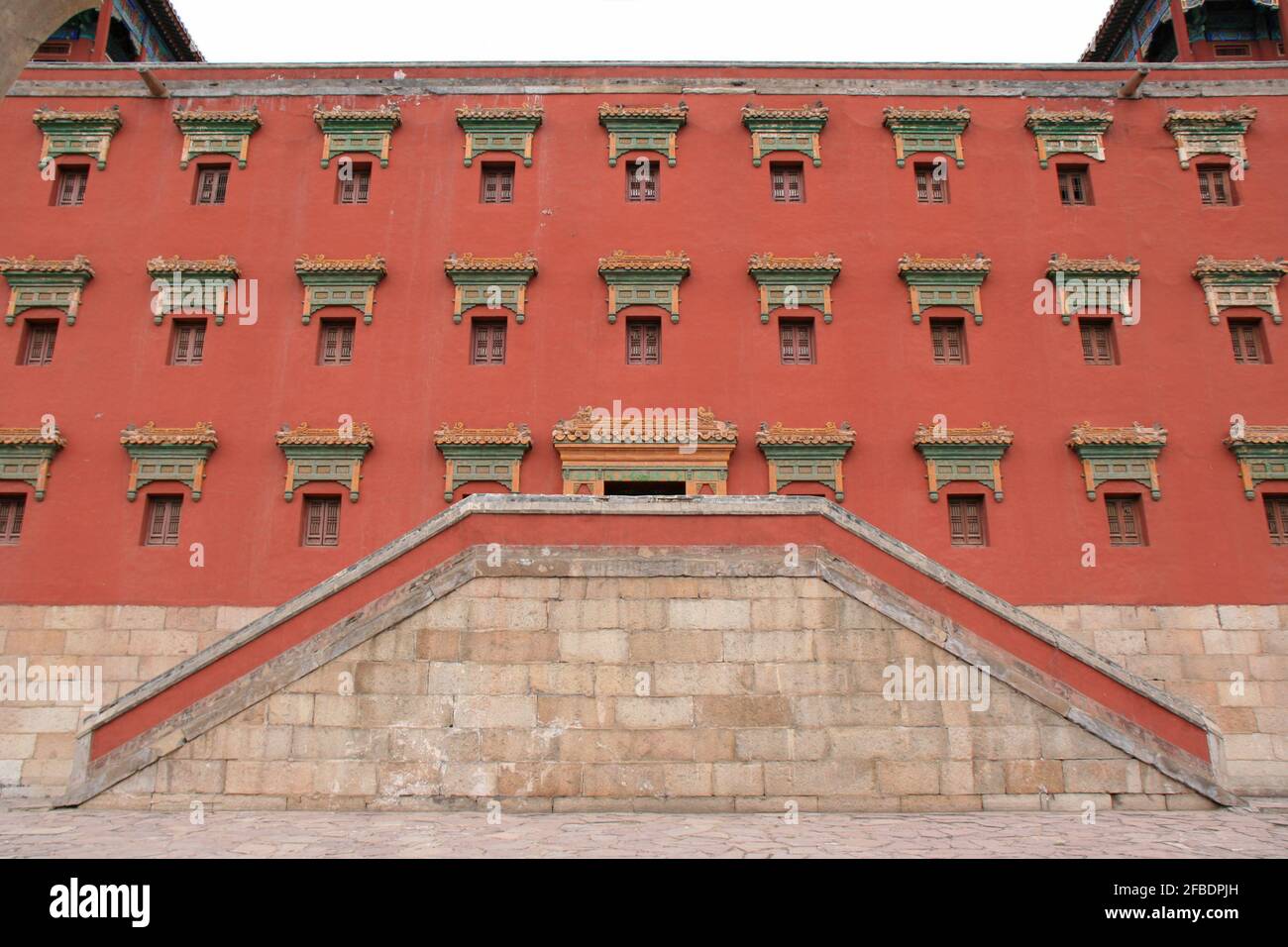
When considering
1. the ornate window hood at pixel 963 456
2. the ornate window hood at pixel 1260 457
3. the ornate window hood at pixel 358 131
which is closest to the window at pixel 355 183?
the ornate window hood at pixel 358 131

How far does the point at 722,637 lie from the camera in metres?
12.4

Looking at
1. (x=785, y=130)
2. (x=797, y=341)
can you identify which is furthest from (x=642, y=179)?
(x=797, y=341)

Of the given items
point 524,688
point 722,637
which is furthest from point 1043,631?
point 524,688

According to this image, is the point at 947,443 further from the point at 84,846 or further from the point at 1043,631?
the point at 84,846

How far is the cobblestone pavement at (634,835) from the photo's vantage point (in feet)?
28.4

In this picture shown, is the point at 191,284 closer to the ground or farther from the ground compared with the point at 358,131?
closer to the ground

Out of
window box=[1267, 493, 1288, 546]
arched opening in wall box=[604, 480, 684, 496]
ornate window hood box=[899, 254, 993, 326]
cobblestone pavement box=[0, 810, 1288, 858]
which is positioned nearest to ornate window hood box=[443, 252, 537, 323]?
arched opening in wall box=[604, 480, 684, 496]

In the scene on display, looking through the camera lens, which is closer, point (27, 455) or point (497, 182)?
point (27, 455)

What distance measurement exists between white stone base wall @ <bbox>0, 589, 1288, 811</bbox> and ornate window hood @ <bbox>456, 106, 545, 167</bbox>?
12982 mm

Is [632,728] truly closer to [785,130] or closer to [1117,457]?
[1117,457]

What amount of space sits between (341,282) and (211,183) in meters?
4.39

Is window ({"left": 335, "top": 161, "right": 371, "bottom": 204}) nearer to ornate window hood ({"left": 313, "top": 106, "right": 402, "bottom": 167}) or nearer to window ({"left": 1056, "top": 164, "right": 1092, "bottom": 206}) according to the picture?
ornate window hood ({"left": 313, "top": 106, "right": 402, "bottom": 167})

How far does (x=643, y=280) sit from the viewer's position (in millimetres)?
20672

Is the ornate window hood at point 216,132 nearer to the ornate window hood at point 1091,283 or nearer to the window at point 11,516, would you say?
the window at point 11,516
